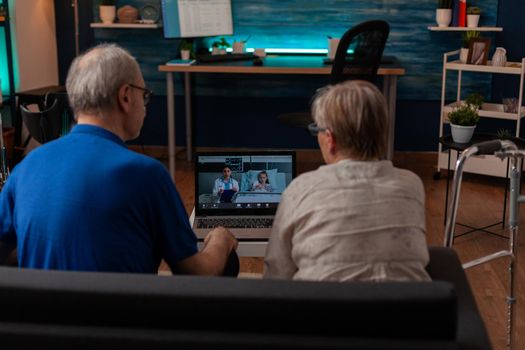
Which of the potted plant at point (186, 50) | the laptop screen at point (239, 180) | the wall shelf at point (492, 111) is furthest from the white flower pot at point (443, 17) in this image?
the laptop screen at point (239, 180)

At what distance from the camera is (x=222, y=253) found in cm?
216

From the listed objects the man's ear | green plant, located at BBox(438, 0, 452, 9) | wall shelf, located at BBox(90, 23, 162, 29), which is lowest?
the man's ear

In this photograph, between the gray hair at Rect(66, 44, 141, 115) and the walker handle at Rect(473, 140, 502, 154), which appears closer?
the gray hair at Rect(66, 44, 141, 115)

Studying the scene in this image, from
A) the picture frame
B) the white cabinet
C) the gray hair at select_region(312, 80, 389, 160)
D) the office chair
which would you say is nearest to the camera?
the gray hair at select_region(312, 80, 389, 160)

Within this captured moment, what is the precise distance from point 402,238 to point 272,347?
1.48 ft

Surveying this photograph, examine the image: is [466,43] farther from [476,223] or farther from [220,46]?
[220,46]

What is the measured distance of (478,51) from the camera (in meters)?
5.38

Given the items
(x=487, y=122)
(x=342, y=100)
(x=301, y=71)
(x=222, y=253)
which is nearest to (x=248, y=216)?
(x=222, y=253)

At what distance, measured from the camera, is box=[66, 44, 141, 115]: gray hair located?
196cm

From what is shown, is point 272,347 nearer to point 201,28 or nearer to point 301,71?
point 301,71

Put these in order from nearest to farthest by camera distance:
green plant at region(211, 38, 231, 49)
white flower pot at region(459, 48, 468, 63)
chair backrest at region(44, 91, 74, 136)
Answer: chair backrest at region(44, 91, 74, 136), white flower pot at region(459, 48, 468, 63), green plant at region(211, 38, 231, 49)

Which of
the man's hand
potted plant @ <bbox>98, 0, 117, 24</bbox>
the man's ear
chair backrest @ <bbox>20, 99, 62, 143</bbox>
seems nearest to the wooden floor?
chair backrest @ <bbox>20, 99, 62, 143</bbox>

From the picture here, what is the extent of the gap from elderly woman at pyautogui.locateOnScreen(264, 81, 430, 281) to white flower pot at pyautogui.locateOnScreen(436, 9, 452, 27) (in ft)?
12.7

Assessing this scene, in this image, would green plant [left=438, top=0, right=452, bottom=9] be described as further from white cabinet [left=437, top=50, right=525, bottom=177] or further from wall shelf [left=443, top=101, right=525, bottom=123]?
wall shelf [left=443, top=101, right=525, bottom=123]
